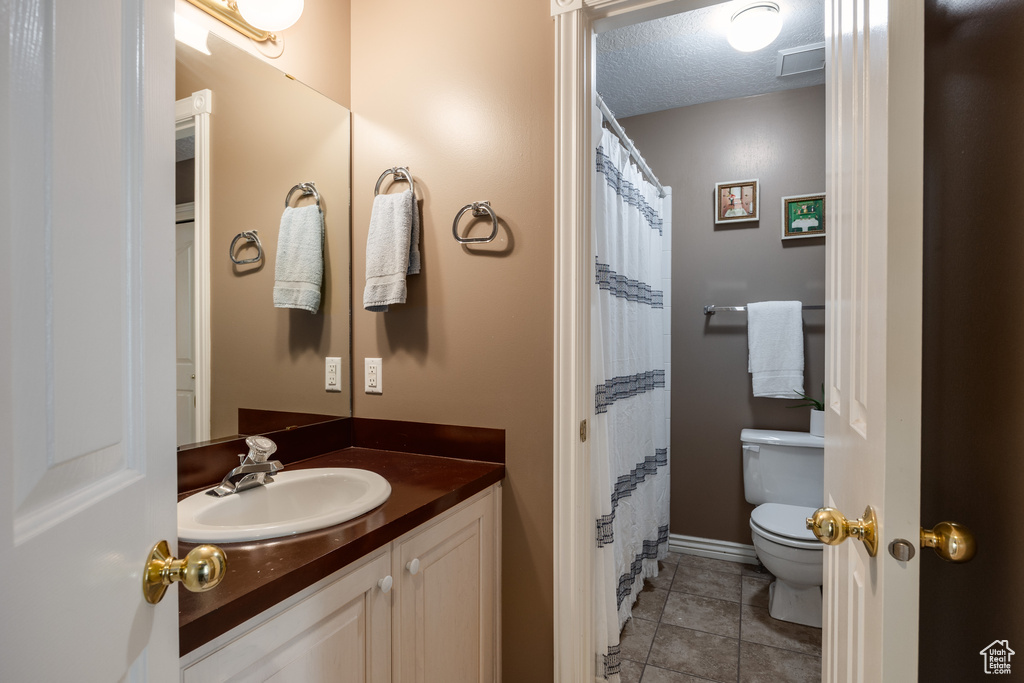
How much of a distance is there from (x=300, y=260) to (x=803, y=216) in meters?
2.37

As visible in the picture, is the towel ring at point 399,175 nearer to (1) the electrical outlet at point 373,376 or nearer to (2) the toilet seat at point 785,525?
(1) the electrical outlet at point 373,376

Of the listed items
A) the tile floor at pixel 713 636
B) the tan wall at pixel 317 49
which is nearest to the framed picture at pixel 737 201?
Result: the tile floor at pixel 713 636

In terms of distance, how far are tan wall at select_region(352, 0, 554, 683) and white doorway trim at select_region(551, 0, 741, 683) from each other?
40 millimetres

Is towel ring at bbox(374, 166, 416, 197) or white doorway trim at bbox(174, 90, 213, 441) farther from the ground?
towel ring at bbox(374, 166, 416, 197)

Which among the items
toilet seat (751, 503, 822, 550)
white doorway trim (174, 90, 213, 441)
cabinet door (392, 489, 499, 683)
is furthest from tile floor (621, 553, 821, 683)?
white doorway trim (174, 90, 213, 441)

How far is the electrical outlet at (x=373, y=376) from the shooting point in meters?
1.72

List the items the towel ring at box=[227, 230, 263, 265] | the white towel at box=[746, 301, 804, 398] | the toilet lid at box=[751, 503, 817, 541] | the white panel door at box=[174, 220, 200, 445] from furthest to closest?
the white towel at box=[746, 301, 804, 398] → the toilet lid at box=[751, 503, 817, 541] → the towel ring at box=[227, 230, 263, 265] → the white panel door at box=[174, 220, 200, 445]

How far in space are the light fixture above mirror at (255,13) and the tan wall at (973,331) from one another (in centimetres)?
141

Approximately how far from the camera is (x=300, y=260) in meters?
1.61

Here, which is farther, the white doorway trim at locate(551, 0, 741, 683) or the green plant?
the green plant

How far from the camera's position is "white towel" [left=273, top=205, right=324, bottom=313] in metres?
1.56

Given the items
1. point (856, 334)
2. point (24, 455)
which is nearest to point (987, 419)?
point (856, 334)

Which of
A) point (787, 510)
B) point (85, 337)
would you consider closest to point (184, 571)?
point (85, 337)

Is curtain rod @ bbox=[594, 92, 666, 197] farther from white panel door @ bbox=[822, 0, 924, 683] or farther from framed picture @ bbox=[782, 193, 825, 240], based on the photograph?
white panel door @ bbox=[822, 0, 924, 683]
